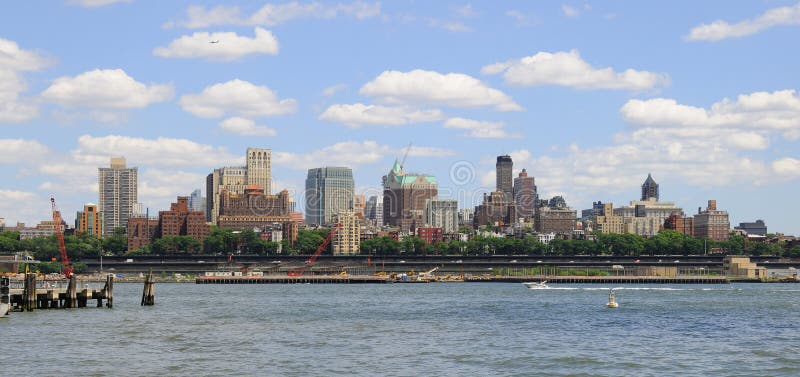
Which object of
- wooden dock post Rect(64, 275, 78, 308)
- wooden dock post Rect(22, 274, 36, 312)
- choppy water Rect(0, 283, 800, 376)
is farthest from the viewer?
wooden dock post Rect(64, 275, 78, 308)

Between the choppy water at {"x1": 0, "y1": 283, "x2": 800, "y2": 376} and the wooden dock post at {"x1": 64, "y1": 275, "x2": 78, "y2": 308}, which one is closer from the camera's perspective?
the choppy water at {"x1": 0, "y1": 283, "x2": 800, "y2": 376}

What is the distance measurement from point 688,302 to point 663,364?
8021 centimetres

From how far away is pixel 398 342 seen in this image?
74.3 metres

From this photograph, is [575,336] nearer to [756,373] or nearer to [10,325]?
[756,373]

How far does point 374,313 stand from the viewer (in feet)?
363

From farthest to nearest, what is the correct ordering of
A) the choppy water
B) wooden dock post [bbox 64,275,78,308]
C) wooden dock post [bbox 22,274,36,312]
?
wooden dock post [bbox 64,275,78,308], wooden dock post [bbox 22,274,36,312], the choppy water

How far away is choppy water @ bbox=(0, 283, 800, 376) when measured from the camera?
198 ft

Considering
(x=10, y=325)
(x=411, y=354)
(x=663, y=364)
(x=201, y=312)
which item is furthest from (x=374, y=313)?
(x=663, y=364)

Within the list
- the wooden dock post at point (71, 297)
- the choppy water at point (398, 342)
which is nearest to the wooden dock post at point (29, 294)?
the choppy water at point (398, 342)

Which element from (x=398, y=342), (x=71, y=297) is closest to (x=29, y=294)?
(x=71, y=297)

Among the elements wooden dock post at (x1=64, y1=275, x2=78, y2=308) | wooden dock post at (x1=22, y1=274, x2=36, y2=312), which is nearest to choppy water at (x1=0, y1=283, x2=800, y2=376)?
wooden dock post at (x1=22, y1=274, x2=36, y2=312)

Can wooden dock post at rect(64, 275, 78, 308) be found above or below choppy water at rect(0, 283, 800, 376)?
above

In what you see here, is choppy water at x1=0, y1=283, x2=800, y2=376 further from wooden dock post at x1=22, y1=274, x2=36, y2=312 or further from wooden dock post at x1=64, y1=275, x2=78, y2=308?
wooden dock post at x1=64, y1=275, x2=78, y2=308

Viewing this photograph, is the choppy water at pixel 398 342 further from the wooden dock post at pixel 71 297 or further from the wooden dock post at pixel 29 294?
the wooden dock post at pixel 71 297
